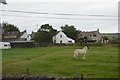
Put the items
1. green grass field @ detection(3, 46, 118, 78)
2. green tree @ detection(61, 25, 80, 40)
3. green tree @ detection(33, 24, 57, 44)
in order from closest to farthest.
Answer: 1. green grass field @ detection(3, 46, 118, 78)
2. green tree @ detection(33, 24, 57, 44)
3. green tree @ detection(61, 25, 80, 40)

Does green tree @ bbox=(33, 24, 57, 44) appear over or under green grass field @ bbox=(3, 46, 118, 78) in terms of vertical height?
over

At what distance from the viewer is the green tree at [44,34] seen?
70.6 metres

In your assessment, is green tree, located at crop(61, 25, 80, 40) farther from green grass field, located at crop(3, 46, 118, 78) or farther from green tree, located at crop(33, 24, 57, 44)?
green grass field, located at crop(3, 46, 118, 78)

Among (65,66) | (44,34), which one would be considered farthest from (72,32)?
(65,66)

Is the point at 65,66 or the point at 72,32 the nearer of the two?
the point at 65,66

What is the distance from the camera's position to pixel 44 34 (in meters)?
70.9

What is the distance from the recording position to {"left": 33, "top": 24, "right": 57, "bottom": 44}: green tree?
232 ft

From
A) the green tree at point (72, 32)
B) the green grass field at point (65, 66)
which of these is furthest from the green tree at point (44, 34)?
the green grass field at point (65, 66)

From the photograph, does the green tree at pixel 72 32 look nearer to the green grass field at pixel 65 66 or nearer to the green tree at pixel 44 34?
the green tree at pixel 44 34

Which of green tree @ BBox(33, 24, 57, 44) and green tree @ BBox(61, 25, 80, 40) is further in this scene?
green tree @ BBox(61, 25, 80, 40)

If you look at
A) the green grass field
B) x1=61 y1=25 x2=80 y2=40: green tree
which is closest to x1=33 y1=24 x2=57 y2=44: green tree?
x1=61 y1=25 x2=80 y2=40: green tree

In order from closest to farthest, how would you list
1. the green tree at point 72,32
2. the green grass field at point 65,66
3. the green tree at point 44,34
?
the green grass field at point 65,66 < the green tree at point 44,34 < the green tree at point 72,32

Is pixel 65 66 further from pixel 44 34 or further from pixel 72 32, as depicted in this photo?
pixel 72 32

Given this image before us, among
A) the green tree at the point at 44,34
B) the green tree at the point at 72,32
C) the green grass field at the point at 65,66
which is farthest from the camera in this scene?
the green tree at the point at 72,32
